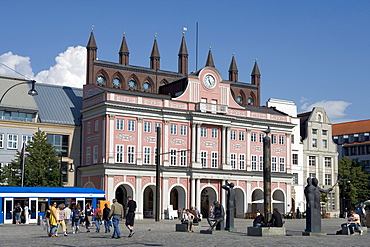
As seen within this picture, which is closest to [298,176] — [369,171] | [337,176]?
[337,176]

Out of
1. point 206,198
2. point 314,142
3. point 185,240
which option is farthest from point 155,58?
point 185,240

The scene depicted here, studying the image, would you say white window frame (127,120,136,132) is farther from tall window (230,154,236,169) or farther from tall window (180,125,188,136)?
tall window (230,154,236,169)

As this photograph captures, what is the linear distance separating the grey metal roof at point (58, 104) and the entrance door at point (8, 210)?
2450cm

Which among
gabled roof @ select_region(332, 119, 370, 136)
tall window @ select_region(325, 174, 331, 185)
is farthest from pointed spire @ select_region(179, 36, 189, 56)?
gabled roof @ select_region(332, 119, 370, 136)

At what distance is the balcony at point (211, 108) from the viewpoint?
73.6 metres

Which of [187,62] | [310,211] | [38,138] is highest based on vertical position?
[187,62]

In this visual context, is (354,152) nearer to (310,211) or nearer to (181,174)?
(181,174)

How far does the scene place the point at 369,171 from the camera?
110 metres

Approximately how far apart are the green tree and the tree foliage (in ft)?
164

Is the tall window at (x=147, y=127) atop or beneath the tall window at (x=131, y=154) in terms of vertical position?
atop

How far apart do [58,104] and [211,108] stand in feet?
62.6

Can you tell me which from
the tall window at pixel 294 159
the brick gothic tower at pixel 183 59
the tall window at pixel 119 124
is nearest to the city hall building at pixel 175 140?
the tall window at pixel 119 124

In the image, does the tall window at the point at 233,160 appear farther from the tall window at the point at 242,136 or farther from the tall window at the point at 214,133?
the tall window at the point at 214,133

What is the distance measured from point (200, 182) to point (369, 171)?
4868cm
